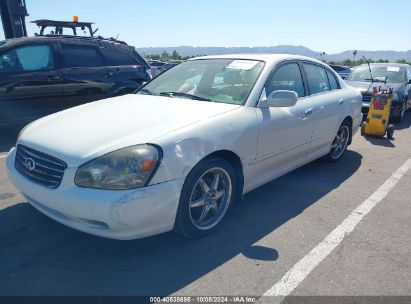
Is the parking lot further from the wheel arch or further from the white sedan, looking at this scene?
the wheel arch

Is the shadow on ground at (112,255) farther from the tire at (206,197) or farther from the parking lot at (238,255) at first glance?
the tire at (206,197)

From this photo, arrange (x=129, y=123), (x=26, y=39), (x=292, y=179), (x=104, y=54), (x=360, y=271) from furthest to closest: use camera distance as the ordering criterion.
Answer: (x=104, y=54) < (x=26, y=39) < (x=292, y=179) < (x=129, y=123) < (x=360, y=271)

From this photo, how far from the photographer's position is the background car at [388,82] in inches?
328

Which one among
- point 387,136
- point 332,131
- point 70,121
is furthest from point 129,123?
point 387,136

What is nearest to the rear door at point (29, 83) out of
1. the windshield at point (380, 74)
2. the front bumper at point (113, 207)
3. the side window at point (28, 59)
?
the side window at point (28, 59)

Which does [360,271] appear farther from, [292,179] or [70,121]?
[70,121]

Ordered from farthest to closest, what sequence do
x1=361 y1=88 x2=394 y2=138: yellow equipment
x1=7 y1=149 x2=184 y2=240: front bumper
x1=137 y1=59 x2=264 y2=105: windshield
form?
1. x1=361 y1=88 x2=394 y2=138: yellow equipment
2. x1=137 y1=59 x2=264 y2=105: windshield
3. x1=7 y1=149 x2=184 y2=240: front bumper

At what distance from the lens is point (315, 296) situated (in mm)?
2441

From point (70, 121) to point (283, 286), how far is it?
2242 millimetres

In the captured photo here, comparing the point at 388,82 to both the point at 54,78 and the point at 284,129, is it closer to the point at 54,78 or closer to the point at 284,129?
the point at 284,129

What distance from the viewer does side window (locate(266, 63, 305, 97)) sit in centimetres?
372

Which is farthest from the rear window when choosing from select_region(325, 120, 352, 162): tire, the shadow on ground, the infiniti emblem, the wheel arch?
the wheel arch

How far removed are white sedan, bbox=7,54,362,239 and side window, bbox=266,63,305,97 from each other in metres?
0.01

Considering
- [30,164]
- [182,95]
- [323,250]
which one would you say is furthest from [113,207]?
[323,250]
